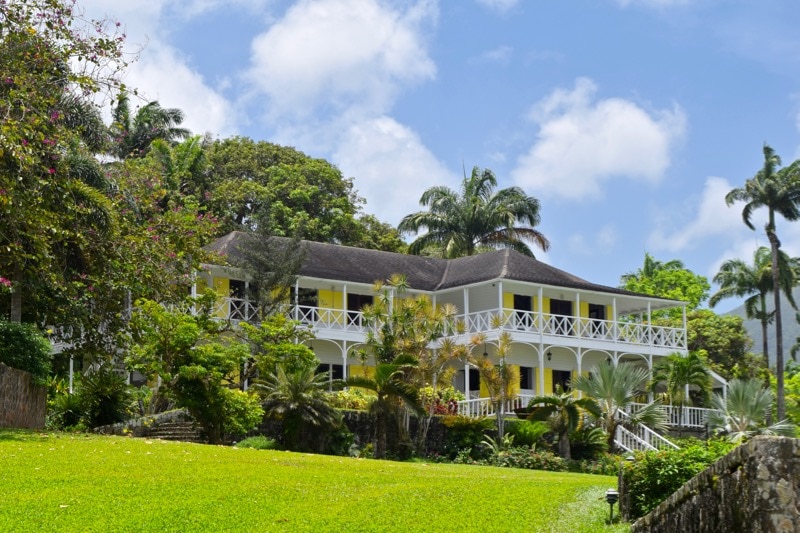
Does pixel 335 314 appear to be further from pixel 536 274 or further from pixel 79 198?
pixel 79 198

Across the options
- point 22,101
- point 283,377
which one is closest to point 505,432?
point 283,377

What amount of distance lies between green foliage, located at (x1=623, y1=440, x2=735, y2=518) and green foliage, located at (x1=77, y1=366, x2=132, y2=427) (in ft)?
44.6

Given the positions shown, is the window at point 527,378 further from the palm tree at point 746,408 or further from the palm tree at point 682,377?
the palm tree at point 746,408

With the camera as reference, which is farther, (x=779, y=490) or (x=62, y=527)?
(x=62, y=527)

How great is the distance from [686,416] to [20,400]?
2172 centimetres

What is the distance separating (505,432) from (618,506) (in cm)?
1571

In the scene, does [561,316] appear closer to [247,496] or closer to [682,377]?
[682,377]

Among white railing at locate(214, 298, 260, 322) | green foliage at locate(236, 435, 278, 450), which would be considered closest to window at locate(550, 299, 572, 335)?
white railing at locate(214, 298, 260, 322)

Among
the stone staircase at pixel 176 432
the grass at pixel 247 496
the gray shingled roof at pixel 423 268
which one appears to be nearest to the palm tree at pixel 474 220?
the gray shingled roof at pixel 423 268

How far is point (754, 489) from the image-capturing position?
7020mm

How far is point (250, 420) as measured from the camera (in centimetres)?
2300

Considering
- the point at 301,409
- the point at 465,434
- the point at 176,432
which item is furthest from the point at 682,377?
the point at 176,432

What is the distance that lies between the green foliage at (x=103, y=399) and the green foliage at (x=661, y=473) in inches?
535

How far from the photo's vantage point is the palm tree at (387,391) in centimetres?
2544
